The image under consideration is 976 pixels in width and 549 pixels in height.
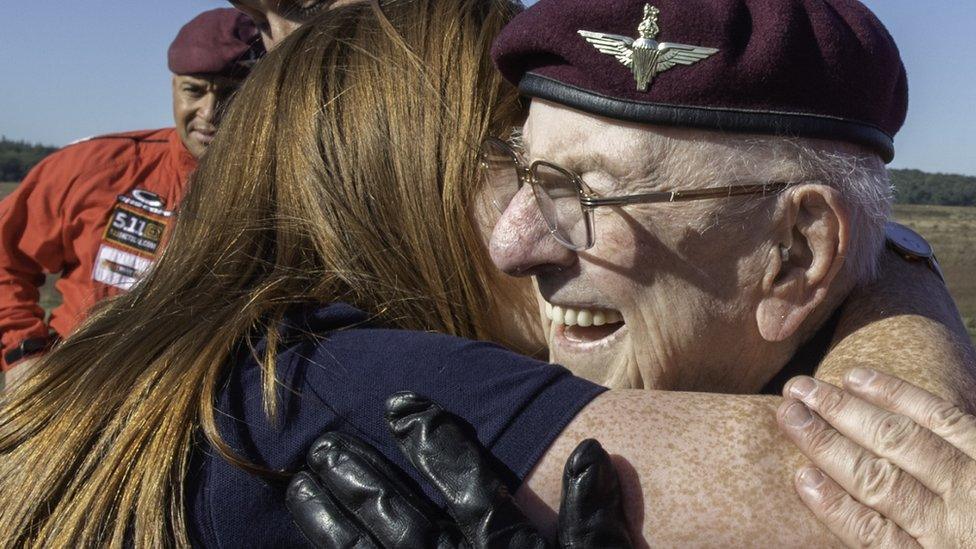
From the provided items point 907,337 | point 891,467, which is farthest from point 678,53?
point 891,467

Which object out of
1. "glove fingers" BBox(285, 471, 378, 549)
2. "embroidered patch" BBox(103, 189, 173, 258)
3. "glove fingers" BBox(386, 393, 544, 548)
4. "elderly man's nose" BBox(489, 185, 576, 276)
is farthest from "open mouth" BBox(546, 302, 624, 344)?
"embroidered patch" BBox(103, 189, 173, 258)

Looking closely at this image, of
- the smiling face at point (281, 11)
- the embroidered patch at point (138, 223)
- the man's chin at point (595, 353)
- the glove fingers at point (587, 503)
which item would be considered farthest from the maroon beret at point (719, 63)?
the embroidered patch at point (138, 223)

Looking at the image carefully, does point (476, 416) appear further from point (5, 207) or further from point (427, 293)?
point (5, 207)

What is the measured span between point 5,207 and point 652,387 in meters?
4.62

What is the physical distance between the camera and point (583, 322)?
2264 millimetres

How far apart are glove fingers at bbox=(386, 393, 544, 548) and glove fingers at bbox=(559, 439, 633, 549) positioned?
0.05m

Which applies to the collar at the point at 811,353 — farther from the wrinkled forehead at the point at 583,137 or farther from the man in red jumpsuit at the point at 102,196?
the man in red jumpsuit at the point at 102,196

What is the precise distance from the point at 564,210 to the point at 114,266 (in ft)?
12.8

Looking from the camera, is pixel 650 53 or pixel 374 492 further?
pixel 650 53

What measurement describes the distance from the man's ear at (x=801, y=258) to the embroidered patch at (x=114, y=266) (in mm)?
3895

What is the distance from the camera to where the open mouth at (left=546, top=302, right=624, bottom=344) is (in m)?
2.25

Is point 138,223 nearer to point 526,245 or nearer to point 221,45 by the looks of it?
point 221,45

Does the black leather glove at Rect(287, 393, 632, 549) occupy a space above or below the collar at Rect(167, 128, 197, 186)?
above

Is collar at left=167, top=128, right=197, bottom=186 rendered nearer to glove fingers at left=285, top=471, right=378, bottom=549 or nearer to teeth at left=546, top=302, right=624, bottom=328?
teeth at left=546, top=302, right=624, bottom=328
